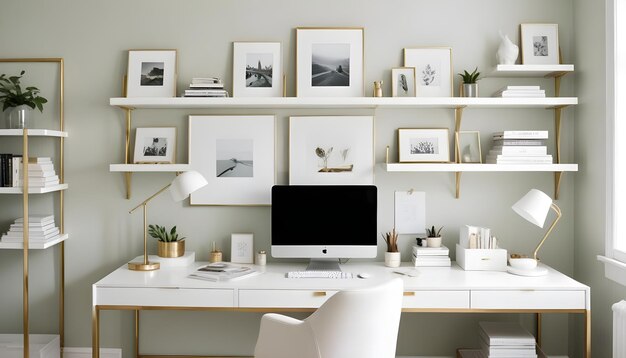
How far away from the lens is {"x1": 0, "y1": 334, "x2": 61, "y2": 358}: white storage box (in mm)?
3211

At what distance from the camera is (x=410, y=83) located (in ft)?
10.8

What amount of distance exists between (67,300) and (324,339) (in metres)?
1.96

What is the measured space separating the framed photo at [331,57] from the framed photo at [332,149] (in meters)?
0.22

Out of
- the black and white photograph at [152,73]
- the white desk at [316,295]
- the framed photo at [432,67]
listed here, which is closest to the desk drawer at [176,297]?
the white desk at [316,295]

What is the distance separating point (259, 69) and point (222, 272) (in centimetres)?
123

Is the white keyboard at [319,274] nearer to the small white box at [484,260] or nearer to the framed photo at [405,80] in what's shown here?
the small white box at [484,260]

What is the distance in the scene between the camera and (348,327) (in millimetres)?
2199

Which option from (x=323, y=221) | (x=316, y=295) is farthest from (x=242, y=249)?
(x=316, y=295)

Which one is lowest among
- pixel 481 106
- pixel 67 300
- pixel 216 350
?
pixel 216 350

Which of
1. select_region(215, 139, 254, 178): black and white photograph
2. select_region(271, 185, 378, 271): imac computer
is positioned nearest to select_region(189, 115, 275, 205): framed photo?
select_region(215, 139, 254, 178): black and white photograph

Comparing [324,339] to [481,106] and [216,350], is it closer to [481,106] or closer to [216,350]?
[216,350]

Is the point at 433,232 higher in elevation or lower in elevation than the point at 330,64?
lower

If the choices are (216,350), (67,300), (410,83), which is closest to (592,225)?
(410,83)

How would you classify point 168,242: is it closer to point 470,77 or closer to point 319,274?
point 319,274
